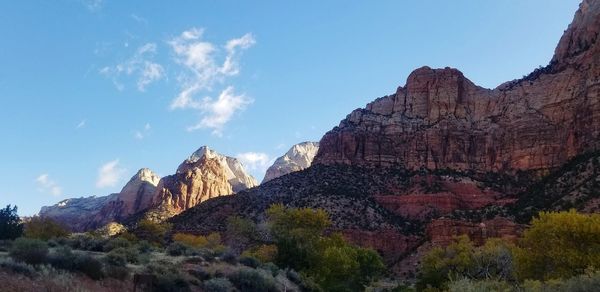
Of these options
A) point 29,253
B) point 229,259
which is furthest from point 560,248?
point 29,253

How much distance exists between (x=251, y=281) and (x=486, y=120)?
100.0 m

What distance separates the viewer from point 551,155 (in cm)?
10031

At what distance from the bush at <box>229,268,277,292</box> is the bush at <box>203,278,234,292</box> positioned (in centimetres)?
148

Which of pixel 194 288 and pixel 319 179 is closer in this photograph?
pixel 194 288

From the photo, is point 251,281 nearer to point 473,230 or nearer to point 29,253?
point 29,253

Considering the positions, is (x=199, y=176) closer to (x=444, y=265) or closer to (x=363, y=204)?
(x=363, y=204)

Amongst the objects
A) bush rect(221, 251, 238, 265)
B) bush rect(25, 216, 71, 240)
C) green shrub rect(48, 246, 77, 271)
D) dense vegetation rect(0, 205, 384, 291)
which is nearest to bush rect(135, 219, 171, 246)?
dense vegetation rect(0, 205, 384, 291)

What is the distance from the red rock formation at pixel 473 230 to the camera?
7031cm

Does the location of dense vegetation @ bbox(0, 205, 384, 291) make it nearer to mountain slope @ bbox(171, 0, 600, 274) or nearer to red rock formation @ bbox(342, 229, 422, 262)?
red rock formation @ bbox(342, 229, 422, 262)

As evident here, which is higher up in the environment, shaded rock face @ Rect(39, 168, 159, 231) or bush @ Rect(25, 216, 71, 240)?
shaded rock face @ Rect(39, 168, 159, 231)

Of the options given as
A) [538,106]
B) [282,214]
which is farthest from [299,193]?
[538,106]

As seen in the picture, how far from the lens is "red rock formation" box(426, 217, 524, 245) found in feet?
231

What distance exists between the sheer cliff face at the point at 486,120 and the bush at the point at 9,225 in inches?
2702

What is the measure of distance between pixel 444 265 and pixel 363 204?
134 ft
